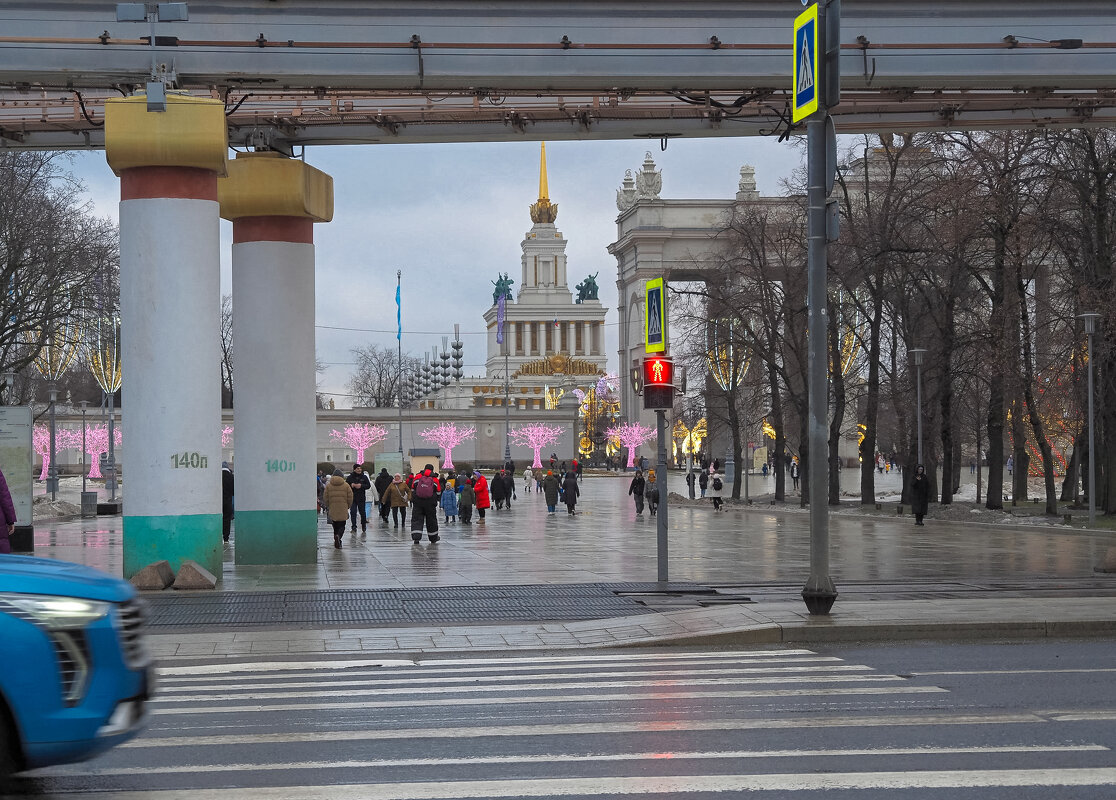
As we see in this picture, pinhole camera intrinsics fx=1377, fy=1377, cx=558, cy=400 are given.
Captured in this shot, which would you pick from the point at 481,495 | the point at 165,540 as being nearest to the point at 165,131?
the point at 165,540

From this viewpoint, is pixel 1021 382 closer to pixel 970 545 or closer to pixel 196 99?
pixel 970 545

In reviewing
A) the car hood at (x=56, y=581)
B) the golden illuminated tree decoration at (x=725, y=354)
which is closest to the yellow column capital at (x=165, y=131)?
the car hood at (x=56, y=581)

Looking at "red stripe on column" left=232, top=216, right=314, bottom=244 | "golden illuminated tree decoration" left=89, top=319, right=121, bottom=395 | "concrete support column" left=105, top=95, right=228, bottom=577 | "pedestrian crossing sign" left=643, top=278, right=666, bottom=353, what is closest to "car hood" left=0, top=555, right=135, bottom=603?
"concrete support column" left=105, top=95, right=228, bottom=577

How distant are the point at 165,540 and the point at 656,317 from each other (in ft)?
25.1

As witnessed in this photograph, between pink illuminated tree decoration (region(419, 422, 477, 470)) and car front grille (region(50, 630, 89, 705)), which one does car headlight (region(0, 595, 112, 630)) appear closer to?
car front grille (region(50, 630, 89, 705))

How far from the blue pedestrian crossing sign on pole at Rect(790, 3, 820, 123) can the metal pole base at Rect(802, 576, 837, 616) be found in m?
5.37

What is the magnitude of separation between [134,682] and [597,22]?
1359cm

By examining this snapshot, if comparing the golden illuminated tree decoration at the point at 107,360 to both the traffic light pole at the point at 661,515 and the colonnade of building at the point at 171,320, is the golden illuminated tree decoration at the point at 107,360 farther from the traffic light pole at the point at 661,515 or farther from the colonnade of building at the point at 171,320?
the traffic light pole at the point at 661,515

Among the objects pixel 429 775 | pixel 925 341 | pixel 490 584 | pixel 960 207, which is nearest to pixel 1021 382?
pixel 960 207

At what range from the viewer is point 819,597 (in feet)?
50.0

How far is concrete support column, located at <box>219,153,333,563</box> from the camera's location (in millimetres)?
22469

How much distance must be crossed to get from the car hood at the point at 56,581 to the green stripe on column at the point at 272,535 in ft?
50.0

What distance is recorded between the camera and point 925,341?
51.6 m

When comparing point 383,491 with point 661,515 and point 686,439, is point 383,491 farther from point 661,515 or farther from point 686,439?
point 686,439
